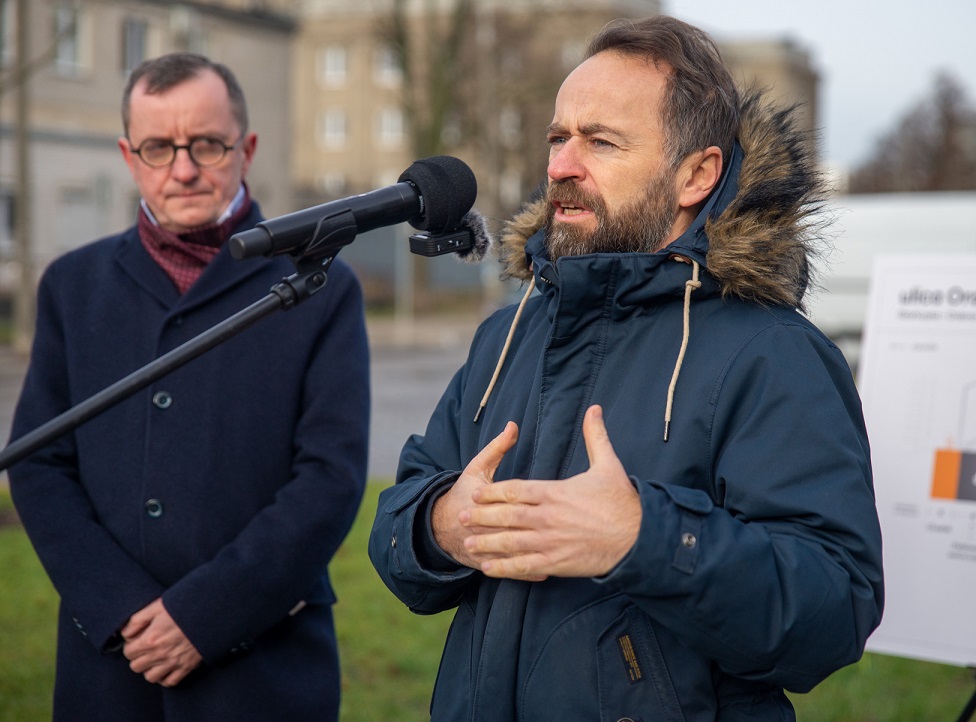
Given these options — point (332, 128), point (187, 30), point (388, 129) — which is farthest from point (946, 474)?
point (332, 128)

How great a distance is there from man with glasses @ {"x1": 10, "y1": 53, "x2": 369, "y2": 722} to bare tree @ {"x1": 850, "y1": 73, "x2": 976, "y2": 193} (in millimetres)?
35438

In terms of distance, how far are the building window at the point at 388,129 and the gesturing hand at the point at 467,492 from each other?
53.1 metres

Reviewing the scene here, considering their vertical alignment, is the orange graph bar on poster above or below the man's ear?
below

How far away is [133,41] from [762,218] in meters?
26.1

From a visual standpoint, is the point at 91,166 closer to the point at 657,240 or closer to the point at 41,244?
the point at 41,244

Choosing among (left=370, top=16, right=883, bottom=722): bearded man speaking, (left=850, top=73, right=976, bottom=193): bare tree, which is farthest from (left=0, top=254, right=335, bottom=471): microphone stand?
(left=850, top=73, right=976, bottom=193): bare tree

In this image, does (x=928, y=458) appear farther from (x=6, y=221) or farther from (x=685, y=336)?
(x=6, y=221)

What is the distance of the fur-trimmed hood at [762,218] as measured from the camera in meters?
2.12

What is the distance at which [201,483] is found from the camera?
2936 millimetres

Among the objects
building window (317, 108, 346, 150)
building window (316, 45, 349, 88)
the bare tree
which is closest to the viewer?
the bare tree

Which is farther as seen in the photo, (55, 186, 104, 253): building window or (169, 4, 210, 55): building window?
(55, 186, 104, 253): building window

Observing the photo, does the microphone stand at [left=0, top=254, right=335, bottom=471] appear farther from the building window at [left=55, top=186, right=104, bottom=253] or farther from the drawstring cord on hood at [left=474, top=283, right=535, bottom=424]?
the building window at [left=55, top=186, right=104, bottom=253]

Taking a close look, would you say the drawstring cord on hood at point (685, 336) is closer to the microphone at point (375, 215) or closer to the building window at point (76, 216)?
the microphone at point (375, 215)

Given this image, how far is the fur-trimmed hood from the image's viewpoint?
212cm
